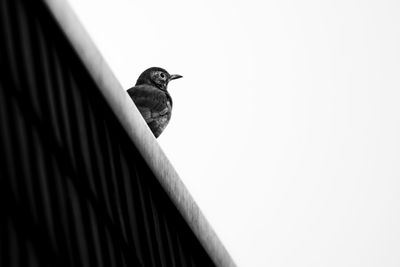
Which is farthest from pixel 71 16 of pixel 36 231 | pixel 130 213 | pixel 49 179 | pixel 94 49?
pixel 130 213

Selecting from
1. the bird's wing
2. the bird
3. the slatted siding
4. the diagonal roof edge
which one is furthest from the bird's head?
the slatted siding

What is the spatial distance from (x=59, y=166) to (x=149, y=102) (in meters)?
8.72

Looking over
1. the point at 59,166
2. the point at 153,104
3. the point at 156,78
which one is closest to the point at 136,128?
the point at 59,166

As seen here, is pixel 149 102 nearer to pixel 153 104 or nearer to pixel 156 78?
pixel 153 104

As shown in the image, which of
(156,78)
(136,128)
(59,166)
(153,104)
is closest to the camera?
(59,166)

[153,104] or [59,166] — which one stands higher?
[153,104]

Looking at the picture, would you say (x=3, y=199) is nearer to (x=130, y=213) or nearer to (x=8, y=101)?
(x=8, y=101)

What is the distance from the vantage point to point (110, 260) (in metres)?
8.53

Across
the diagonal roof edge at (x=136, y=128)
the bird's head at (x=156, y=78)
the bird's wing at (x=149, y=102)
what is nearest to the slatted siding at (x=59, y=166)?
the diagonal roof edge at (x=136, y=128)

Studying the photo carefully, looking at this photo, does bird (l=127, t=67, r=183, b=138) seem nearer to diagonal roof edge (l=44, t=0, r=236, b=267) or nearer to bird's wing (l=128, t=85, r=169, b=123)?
bird's wing (l=128, t=85, r=169, b=123)

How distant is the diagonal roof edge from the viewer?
25.4ft

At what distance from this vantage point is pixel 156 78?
18234 mm

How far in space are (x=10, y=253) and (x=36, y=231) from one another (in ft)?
2.01

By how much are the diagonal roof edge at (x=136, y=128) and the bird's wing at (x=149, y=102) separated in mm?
3567
